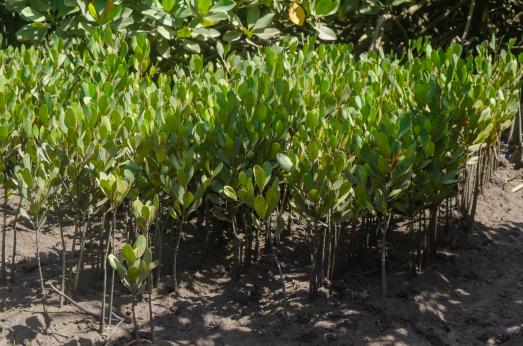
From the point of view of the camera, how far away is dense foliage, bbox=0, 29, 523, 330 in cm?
A: 311

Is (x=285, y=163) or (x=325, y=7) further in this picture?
(x=325, y=7)

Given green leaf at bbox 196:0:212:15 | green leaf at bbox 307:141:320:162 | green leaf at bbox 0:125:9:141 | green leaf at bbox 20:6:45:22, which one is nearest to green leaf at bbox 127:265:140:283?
green leaf at bbox 307:141:320:162

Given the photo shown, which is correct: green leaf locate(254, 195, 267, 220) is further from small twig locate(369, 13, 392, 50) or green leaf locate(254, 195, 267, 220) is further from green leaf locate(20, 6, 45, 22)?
green leaf locate(20, 6, 45, 22)

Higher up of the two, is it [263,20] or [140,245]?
[263,20]

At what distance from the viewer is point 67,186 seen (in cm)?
335

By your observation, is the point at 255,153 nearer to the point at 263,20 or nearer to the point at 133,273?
the point at 133,273

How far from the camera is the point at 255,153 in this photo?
3.39m

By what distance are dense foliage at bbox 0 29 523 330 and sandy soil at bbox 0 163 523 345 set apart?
0.34 feet

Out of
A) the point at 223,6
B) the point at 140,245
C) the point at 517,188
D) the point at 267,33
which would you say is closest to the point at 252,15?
the point at 267,33

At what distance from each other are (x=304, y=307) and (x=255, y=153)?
682 millimetres

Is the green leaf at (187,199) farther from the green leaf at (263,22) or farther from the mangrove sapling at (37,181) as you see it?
the green leaf at (263,22)

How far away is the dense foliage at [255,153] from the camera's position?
3105mm

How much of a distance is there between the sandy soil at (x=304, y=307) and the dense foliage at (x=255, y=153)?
11cm

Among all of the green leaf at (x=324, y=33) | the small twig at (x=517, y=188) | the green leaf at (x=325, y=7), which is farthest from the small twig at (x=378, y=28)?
the small twig at (x=517, y=188)
